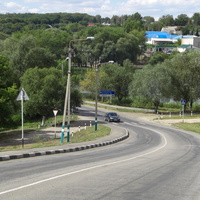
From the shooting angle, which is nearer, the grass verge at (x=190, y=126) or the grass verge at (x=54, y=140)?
the grass verge at (x=54, y=140)

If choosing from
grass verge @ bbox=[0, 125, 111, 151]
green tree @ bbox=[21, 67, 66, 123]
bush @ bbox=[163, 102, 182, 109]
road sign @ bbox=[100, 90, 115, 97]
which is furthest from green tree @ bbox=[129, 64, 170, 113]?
grass verge @ bbox=[0, 125, 111, 151]

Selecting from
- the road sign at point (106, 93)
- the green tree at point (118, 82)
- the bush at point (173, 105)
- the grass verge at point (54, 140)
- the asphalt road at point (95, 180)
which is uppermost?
the green tree at point (118, 82)

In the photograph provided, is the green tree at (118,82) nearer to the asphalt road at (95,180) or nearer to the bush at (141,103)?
the bush at (141,103)

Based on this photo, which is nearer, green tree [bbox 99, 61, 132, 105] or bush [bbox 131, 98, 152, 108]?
bush [bbox 131, 98, 152, 108]

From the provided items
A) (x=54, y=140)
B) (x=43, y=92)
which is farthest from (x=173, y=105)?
(x=54, y=140)

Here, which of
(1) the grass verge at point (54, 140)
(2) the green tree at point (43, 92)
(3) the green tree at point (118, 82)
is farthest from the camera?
(3) the green tree at point (118, 82)

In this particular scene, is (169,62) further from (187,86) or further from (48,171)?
(48,171)

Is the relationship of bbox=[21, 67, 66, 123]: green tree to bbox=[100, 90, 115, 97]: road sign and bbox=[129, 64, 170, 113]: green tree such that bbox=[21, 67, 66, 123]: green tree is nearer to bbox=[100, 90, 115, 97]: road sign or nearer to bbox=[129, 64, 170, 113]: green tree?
bbox=[100, 90, 115, 97]: road sign

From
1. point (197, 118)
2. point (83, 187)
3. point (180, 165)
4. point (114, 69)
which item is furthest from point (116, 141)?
point (114, 69)

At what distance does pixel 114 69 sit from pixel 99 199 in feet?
237

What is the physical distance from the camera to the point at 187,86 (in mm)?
65062

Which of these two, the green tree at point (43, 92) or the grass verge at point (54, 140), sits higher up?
the green tree at point (43, 92)

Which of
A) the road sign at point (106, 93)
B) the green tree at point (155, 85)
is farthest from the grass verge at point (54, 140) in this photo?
the road sign at point (106, 93)

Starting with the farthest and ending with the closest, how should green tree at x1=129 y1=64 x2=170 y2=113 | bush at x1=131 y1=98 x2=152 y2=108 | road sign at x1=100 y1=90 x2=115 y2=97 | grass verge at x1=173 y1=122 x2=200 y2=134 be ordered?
1. bush at x1=131 y1=98 x2=152 y2=108
2. road sign at x1=100 y1=90 x2=115 y2=97
3. green tree at x1=129 y1=64 x2=170 y2=113
4. grass verge at x1=173 y1=122 x2=200 y2=134
